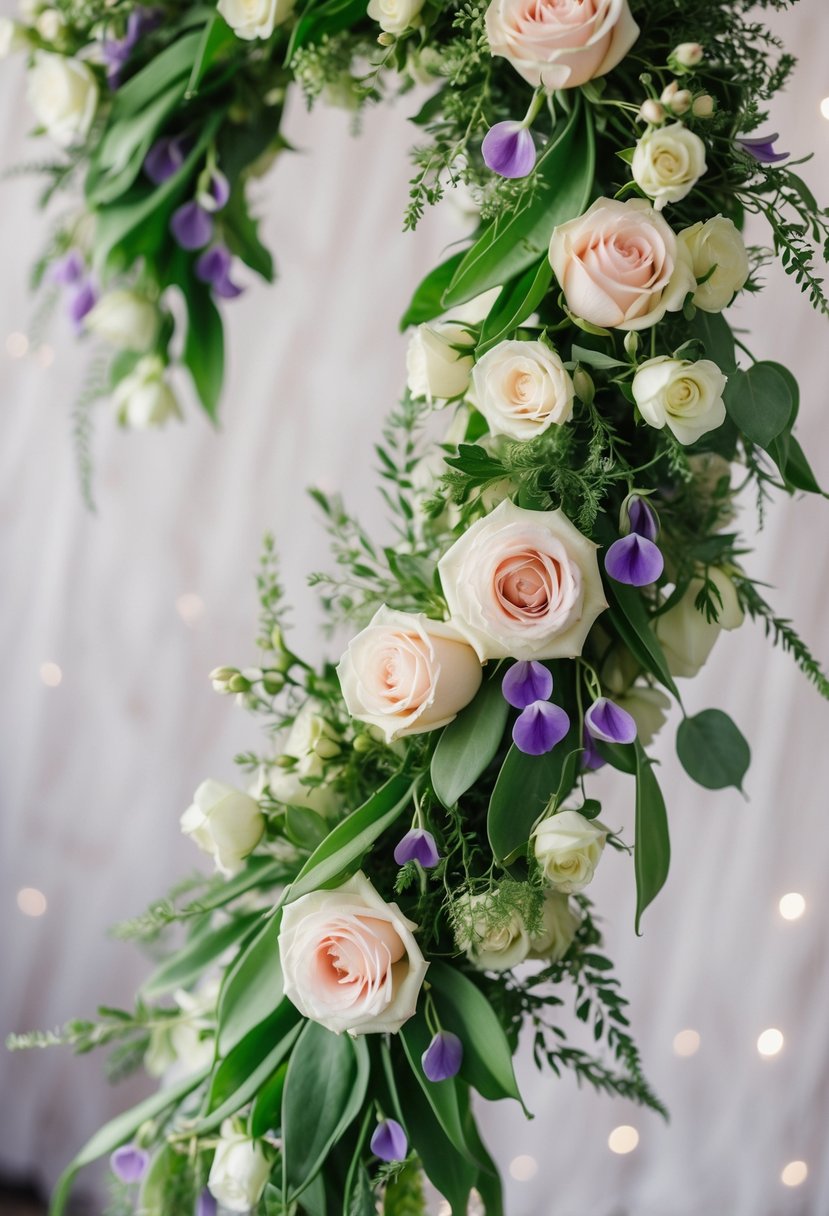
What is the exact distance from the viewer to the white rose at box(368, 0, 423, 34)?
0.72 meters

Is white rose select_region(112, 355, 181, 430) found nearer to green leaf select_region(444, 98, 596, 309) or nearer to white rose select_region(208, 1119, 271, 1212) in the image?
green leaf select_region(444, 98, 596, 309)

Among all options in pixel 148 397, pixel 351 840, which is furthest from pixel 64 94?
pixel 351 840

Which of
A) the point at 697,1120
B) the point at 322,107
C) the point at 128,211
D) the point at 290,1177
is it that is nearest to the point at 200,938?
the point at 290,1177

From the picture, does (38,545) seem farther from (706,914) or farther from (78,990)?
(706,914)

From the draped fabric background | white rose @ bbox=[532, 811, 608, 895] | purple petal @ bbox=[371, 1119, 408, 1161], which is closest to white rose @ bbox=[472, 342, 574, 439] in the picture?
white rose @ bbox=[532, 811, 608, 895]

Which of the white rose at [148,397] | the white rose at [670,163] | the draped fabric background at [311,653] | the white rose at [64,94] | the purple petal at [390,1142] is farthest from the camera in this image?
the draped fabric background at [311,653]

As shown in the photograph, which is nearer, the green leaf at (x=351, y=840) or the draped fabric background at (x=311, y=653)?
the green leaf at (x=351, y=840)

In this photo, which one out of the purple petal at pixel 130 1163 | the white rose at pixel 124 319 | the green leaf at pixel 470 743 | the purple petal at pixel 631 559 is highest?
the white rose at pixel 124 319

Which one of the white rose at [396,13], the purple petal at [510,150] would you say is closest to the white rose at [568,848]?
the purple petal at [510,150]

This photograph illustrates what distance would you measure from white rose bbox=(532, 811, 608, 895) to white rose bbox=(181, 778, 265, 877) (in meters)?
0.23

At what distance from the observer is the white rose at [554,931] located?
76 centimetres

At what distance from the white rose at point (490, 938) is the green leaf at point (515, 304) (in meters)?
0.35

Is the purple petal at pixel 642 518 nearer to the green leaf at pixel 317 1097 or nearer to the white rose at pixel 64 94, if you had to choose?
the green leaf at pixel 317 1097

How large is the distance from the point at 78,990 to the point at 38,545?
0.67 meters
